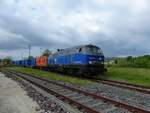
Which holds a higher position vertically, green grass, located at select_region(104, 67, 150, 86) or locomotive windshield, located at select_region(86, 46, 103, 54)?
locomotive windshield, located at select_region(86, 46, 103, 54)

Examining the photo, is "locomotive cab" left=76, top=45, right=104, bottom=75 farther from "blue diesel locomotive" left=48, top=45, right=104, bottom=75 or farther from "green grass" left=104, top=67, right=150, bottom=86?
"green grass" left=104, top=67, right=150, bottom=86

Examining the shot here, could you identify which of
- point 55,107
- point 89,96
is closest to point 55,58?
point 89,96

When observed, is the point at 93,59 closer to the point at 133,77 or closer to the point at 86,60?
the point at 86,60

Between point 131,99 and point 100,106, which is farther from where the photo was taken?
point 131,99

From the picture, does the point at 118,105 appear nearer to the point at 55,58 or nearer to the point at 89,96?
the point at 89,96

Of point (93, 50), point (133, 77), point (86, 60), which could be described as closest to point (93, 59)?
point (86, 60)

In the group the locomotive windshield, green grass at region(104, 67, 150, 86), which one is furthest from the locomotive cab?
green grass at region(104, 67, 150, 86)

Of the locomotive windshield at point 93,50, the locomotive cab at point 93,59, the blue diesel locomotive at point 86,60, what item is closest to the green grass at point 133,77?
the locomotive cab at point 93,59

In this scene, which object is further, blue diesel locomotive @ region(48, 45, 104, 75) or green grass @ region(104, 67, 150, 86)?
blue diesel locomotive @ region(48, 45, 104, 75)

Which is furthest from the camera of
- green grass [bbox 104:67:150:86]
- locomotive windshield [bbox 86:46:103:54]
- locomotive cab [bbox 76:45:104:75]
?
locomotive windshield [bbox 86:46:103:54]

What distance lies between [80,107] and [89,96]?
3.33 m

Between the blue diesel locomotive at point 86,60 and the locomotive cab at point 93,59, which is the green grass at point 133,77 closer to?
the locomotive cab at point 93,59

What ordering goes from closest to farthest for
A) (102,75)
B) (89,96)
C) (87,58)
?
(89,96) < (87,58) < (102,75)

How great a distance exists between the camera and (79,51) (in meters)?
29.5
